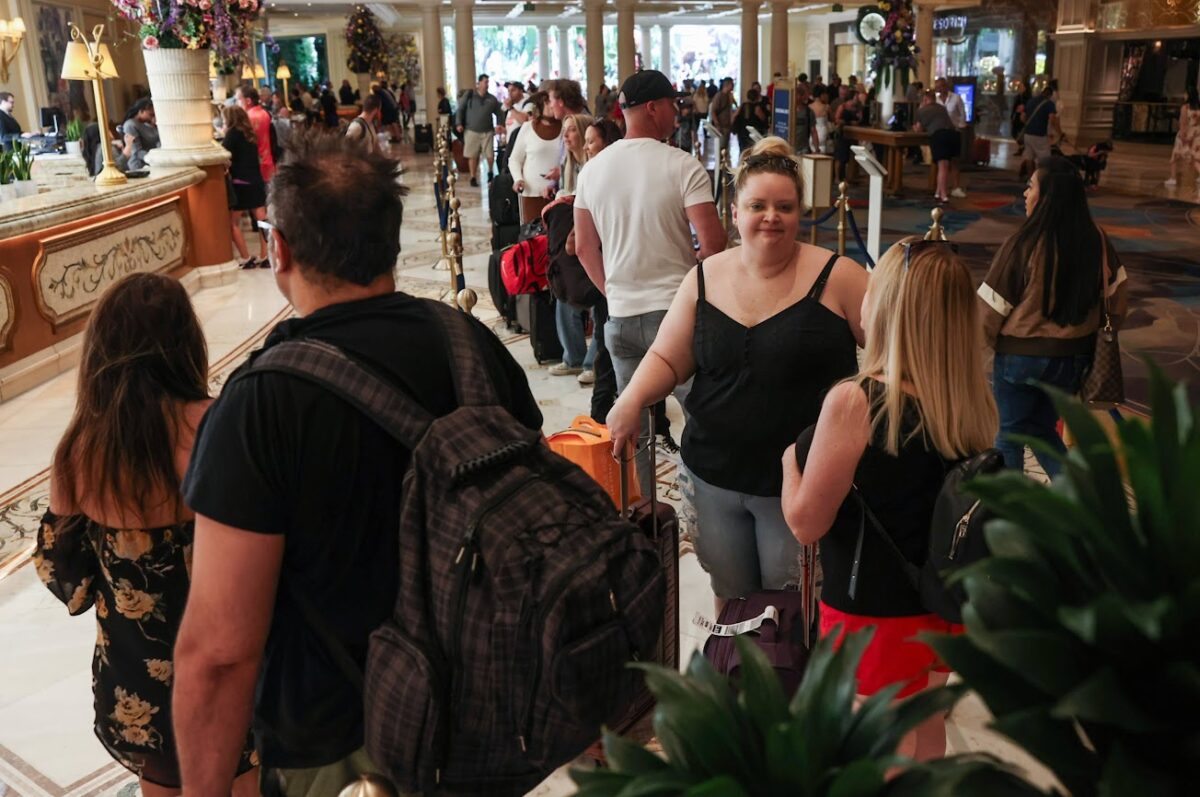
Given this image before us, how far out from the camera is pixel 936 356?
6.90ft

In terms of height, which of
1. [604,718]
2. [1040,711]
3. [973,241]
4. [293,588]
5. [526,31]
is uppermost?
[526,31]

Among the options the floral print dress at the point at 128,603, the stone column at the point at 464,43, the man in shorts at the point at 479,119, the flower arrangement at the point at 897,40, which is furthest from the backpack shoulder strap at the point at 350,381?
the stone column at the point at 464,43

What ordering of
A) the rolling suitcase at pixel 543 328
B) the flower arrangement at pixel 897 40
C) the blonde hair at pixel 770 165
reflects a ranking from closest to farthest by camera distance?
1. the blonde hair at pixel 770 165
2. the rolling suitcase at pixel 543 328
3. the flower arrangement at pixel 897 40

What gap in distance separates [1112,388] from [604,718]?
3244 millimetres

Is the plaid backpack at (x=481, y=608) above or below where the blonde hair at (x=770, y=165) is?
below

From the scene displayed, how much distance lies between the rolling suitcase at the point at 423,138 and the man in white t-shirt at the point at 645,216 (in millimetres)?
22108

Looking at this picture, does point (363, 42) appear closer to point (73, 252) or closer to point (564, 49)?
point (564, 49)

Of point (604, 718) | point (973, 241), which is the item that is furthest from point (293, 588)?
point (973, 241)

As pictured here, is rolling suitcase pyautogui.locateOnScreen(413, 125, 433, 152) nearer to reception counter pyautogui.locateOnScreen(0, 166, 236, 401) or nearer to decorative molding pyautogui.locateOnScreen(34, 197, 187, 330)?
reception counter pyautogui.locateOnScreen(0, 166, 236, 401)

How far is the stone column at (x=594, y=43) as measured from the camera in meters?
27.9

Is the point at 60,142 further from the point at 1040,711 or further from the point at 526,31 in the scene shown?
the point at 526,31

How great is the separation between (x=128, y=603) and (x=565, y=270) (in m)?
3.50

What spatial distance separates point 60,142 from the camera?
15.0 metres

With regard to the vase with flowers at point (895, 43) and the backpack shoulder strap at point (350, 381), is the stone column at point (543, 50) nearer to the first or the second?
the vase with flowers at point (895, 43)
